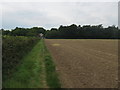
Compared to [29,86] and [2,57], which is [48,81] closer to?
[29,86]

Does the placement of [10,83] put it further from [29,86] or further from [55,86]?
[55,86]

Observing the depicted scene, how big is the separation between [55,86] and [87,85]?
125 centimetres

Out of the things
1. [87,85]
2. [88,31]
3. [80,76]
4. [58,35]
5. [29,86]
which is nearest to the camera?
[29,86]

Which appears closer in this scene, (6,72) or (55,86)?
(55,86)

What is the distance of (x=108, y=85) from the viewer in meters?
6.73

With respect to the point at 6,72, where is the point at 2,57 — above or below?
above

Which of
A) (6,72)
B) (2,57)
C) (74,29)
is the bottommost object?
(6,72)

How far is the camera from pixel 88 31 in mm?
113938

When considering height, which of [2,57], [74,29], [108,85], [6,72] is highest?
[74,29]

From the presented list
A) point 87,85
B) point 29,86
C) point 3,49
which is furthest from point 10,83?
point 87,85

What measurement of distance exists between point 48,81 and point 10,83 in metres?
1.44

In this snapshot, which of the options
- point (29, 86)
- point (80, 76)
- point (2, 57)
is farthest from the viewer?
point (80, 76)

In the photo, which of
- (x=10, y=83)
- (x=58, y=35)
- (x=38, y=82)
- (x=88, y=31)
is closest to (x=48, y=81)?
(x=38, y=82)

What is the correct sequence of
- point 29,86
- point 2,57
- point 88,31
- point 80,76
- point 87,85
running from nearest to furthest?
point 29,86
point 87,85
point 2,57
point 80,76
point 88,31
